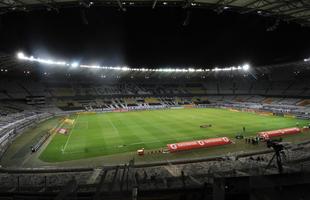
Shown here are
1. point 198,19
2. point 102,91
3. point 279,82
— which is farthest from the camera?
point 102,91

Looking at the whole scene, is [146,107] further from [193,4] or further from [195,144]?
[193,4]

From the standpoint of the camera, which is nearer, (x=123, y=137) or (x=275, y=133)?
(x=275, y=133)

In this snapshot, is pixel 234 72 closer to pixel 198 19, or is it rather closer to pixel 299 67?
pixel 299 67

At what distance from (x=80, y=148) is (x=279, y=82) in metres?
75.6

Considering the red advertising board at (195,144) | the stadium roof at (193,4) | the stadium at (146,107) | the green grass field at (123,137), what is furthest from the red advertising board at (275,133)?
the stadium roof at (193,4)

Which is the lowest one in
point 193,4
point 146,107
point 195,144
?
point 195,144

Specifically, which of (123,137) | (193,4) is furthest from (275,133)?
(193,4)

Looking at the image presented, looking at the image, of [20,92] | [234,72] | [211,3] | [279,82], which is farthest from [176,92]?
[211,3]

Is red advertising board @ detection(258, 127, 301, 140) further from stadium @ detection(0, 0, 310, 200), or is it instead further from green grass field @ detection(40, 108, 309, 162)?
green grass field @ detection(40, 108, 309, 162)

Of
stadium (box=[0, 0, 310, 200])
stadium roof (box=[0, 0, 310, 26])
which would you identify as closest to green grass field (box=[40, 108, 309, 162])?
stadium (box=[0, 0, 310, 200])

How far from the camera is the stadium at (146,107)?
12.2 metres

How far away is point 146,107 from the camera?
78875mm

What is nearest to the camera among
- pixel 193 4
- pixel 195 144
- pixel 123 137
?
pixel 193 4

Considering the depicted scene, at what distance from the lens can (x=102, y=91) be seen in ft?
297
